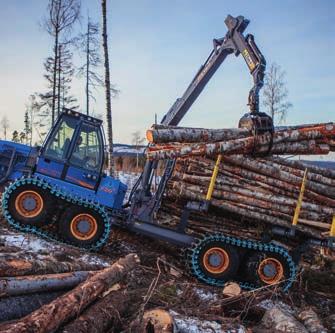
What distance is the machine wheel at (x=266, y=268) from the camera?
8820 millimetres

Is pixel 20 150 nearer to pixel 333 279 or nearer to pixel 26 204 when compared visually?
pixel 26 204

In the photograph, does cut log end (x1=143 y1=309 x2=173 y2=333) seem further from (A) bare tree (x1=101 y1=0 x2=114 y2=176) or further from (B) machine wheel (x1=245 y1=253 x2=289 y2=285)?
(A) bare tree (x1=101 y1=0 x2=114 y2=176)

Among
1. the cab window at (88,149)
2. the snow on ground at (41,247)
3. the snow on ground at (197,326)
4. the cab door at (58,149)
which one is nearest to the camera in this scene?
the snow on ground at (197,326)

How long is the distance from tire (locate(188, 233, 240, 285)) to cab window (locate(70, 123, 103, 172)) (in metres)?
2.96

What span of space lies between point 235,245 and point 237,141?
2.06 metres

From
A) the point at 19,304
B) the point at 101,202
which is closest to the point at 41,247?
the point at 101,202

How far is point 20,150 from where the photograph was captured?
10242mm

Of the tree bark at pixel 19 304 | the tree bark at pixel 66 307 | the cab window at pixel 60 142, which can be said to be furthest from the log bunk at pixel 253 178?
the tree bark at pixel 19 304

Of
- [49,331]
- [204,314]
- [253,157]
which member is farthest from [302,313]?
[49,331]

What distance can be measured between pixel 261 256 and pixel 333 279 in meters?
2.09

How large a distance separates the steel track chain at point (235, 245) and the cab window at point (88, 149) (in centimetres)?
284

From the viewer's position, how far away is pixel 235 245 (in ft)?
28.9

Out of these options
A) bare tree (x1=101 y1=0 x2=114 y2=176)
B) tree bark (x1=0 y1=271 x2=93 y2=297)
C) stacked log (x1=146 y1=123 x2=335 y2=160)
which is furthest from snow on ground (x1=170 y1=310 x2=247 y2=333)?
bare tree (x1=101 y1=0 x2=114 y2=176)

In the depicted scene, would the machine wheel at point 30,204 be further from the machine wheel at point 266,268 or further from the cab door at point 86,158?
the machine wheel at point 266,268
